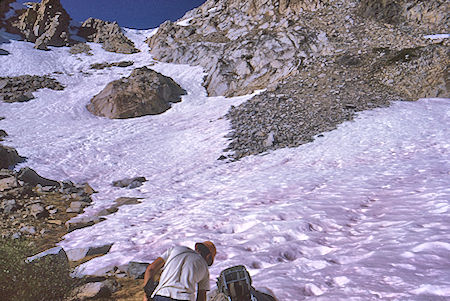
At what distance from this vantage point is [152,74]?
105 feet

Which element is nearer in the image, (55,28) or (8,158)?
(8,158)

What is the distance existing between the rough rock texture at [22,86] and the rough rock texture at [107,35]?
18.8m

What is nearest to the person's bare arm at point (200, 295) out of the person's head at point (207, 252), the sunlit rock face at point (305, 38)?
the person's head at point (207, 252)

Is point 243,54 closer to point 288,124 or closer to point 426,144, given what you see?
point 288,124

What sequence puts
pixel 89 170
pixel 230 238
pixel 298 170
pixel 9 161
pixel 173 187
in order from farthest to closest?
pixel 89 170 < pixel 9 161 < pixel 173 187 < pixel 298 170 < pixel 230 238

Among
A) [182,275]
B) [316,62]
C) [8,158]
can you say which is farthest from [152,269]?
[316,62]

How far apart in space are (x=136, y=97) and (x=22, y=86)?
596 inches

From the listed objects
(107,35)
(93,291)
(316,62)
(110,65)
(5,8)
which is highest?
(5,8)

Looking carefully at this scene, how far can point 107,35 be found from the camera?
57.7 meters

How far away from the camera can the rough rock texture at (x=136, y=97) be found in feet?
87.1

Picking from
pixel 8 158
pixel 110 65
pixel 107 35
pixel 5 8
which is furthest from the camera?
pixel 107 35

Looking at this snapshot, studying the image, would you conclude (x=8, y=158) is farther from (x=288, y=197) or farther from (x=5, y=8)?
(x=5, y=8)

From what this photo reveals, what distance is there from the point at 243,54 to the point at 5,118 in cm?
2500

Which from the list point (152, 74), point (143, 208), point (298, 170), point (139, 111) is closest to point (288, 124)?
point (298, 170)
